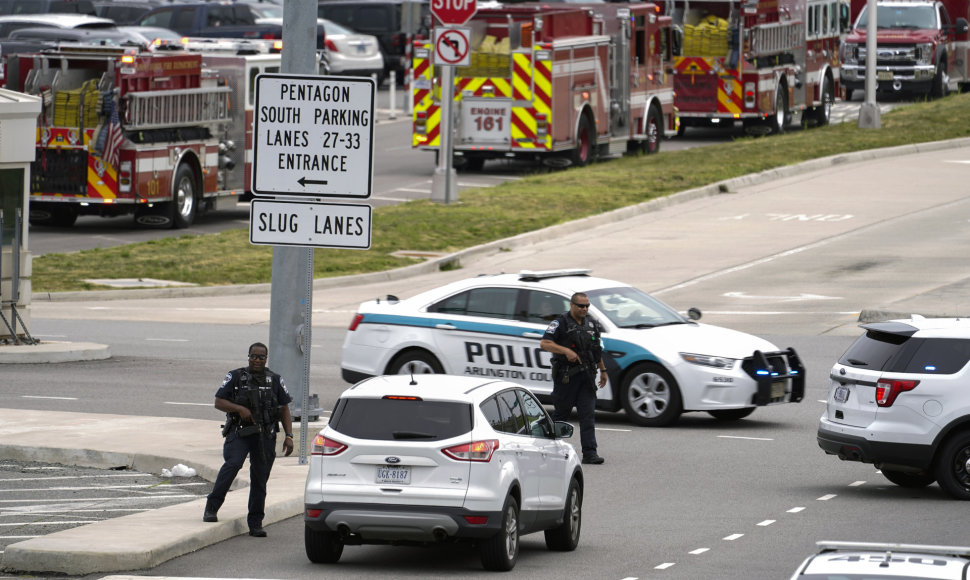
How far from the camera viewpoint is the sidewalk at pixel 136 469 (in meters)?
11.8

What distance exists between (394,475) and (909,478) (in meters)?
5.67

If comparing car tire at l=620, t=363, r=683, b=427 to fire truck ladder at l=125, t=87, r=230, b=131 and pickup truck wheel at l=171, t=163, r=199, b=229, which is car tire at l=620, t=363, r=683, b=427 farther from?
pickup truck wheel at l=171, t=163, r=199, b=229

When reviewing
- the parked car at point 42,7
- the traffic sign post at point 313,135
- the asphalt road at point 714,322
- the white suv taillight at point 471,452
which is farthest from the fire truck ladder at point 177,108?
the parked car at point 42,7

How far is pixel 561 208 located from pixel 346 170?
19.4 m

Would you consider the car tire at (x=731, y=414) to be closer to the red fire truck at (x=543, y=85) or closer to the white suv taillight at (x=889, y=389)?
the white suv taillight at (x=889, y=389)

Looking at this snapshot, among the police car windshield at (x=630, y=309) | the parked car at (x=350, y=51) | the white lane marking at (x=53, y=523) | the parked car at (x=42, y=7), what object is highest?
the parked car at (x=42, y=7)

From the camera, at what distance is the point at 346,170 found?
50.0 feet

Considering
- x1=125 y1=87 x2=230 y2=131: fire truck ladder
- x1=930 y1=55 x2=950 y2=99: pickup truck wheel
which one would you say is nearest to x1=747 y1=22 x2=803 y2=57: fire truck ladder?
x1=930 y1=55 x2=950 y2=99: pickup truck wheel

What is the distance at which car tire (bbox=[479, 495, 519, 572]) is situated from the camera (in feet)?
38.4

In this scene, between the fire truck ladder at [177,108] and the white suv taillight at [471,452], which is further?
the fire truck ladder at [177,108]

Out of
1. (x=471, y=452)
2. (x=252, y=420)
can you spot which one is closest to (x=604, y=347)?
(x=252, y=420)

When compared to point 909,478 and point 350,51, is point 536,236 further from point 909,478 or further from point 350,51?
point 350,51

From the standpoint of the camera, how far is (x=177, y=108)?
32219 mm

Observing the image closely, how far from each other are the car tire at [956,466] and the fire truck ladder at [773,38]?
30001 mm
